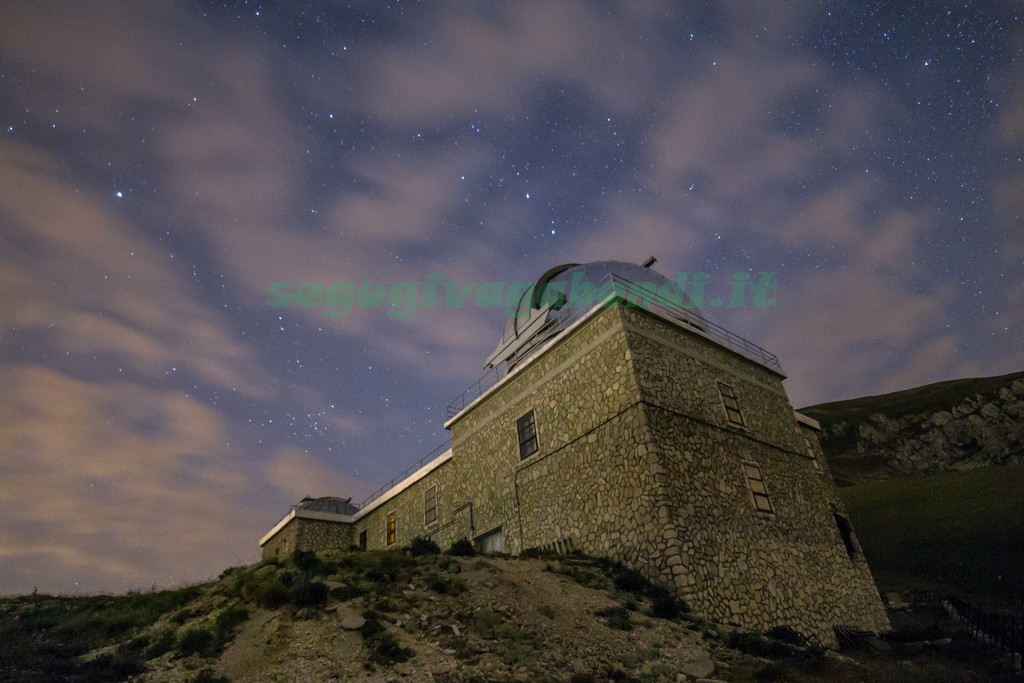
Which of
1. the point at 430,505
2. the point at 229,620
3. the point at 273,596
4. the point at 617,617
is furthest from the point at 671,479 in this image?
the point at 430,505

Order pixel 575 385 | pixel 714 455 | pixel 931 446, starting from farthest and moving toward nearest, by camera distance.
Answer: pixel 931 446
pixel 575 385
pixel 714 455

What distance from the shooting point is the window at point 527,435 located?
1861 cm

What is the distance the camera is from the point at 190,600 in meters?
11.6

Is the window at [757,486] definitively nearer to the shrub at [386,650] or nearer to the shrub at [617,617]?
the shrub at [617,617]

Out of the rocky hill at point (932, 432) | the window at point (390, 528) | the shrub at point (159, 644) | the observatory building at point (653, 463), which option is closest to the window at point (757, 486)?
the observatory building at point (653, 463)

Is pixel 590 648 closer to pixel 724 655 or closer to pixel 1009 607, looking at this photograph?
pixel 724 655

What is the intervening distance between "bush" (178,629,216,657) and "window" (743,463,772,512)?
13911 mm

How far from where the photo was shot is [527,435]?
19.0 meters

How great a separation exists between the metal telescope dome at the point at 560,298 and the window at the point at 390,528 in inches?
378

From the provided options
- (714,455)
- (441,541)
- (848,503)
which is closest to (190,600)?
(441,541)

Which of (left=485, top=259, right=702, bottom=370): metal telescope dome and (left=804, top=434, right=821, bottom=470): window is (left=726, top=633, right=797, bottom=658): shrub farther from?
(left=485, top=259, right=702, bottom=370): metal telescope dome

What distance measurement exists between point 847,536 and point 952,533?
22.0m

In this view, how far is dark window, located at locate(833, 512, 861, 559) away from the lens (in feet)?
63.9

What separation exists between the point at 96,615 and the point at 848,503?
54.6m
